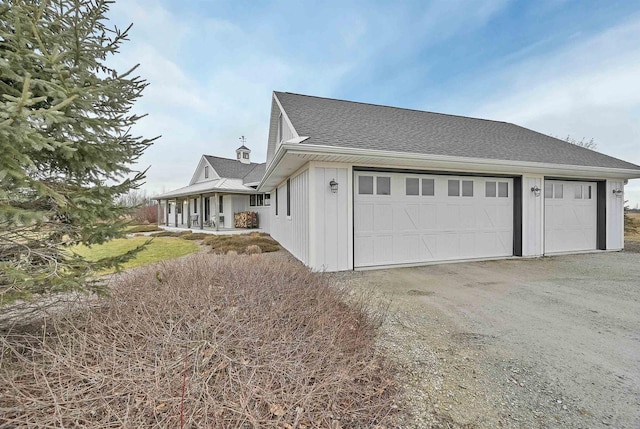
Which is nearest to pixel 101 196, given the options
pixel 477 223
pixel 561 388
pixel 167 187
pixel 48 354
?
pixel 48 354

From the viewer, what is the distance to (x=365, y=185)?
23.5ft

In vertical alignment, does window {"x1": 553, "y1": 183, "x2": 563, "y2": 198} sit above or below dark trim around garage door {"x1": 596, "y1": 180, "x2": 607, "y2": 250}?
above

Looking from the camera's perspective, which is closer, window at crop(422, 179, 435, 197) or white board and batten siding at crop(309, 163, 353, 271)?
white board and batten siding at crop(309, 163, 353, 271)

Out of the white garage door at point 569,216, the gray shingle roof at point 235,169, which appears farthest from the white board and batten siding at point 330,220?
the gray shingle roof at point 235,169

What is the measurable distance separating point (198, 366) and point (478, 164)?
798cm

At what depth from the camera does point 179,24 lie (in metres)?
7.36

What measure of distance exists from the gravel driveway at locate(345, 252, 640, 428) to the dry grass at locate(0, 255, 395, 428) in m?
0.50

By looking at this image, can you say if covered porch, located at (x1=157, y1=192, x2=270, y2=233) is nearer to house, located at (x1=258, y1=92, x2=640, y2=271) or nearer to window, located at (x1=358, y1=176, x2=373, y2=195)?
house, located at (x1=258, y1=92, x2=640, y2=271)

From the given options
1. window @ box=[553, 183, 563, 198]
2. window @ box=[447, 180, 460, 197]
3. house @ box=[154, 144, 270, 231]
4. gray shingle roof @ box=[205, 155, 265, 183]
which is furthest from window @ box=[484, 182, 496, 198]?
gray shingle roof @ box=[205, 155, 265, 183]

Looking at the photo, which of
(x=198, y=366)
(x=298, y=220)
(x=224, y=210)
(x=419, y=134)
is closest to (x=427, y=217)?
(x=419, y=134)

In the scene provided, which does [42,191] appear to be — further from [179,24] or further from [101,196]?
[179,24]

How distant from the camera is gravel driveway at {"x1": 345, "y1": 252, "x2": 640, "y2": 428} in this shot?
2.13 meters

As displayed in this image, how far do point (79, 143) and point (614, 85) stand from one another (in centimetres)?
1586

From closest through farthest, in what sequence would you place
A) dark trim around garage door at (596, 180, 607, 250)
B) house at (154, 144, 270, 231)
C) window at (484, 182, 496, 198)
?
1. window at (484, 182, 496, 198)
2. dark trim around garage door at (596, 180, 607, 250)
3. house at (154, 144, 270, 231)
